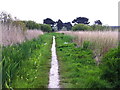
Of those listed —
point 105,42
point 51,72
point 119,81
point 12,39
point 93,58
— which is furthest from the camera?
point 12,39

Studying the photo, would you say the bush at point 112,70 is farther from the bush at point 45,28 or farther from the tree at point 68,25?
the tree at point 68,25

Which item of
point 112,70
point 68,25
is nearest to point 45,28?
point 68,25

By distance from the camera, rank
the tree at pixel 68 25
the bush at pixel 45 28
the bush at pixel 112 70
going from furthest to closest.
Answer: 1. the tree at pixel 68 25
2. the bush at pixel 45 28
3. the bush at pixel 112 70

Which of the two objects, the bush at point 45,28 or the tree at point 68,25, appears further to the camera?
the tree at point 68,25

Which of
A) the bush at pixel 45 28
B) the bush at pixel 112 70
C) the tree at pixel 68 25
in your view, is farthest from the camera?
the tree at pixel 68 25

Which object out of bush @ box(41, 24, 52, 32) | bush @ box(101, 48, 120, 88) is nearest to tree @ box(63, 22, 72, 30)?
bush @ box(41, 24, 52, 32)

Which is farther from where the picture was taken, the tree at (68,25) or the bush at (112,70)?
the tree at (68,25)

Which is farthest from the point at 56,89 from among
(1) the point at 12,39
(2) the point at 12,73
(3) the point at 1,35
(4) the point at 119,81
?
(1) the point at 12,39

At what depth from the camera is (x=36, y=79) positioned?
6.72 meters

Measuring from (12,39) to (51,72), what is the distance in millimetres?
5153

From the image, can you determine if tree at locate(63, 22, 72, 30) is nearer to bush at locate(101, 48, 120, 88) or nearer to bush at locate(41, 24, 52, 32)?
bush at locate(41, 24, 52, 32)

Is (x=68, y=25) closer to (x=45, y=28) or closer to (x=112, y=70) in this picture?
(x=45, y=28)

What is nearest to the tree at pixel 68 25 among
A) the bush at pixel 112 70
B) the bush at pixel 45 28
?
the bush at pixel 45 28

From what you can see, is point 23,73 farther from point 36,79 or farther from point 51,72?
point 51,72
